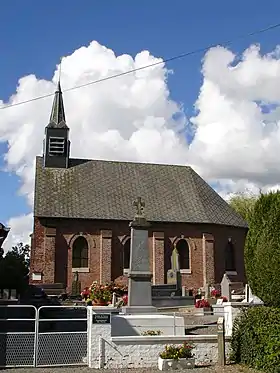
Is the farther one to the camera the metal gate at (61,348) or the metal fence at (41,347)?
the metal gate at (61,348)

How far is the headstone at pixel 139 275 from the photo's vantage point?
17.3 meters

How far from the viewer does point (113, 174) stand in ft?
133

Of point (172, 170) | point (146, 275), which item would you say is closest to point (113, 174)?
point (172, 170)

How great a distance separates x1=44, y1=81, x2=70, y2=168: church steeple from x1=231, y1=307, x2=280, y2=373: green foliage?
28788 millimetres

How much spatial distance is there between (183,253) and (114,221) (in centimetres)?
580

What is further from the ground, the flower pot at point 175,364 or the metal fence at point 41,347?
the metal fence at point 41,347

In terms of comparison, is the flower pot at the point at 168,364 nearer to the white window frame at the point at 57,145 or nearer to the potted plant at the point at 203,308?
the potted plant at the point at 203,308

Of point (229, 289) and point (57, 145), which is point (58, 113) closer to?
point (57, 145)

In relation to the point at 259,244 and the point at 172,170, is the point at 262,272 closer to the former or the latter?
the point at 259,244

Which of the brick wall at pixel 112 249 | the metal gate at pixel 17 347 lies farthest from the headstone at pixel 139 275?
the brick wall at pixel 112 249

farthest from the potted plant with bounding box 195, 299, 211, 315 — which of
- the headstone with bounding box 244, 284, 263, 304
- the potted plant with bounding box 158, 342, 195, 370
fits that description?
the potted plant with bounding box 158, 342, 195, 370

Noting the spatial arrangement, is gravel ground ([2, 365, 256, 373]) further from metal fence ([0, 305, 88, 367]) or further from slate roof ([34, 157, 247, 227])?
slate roof ([34, 157, 247, 227])

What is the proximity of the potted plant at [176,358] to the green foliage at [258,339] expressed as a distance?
123 cm

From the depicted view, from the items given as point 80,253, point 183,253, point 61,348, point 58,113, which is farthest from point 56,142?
point 61,348
